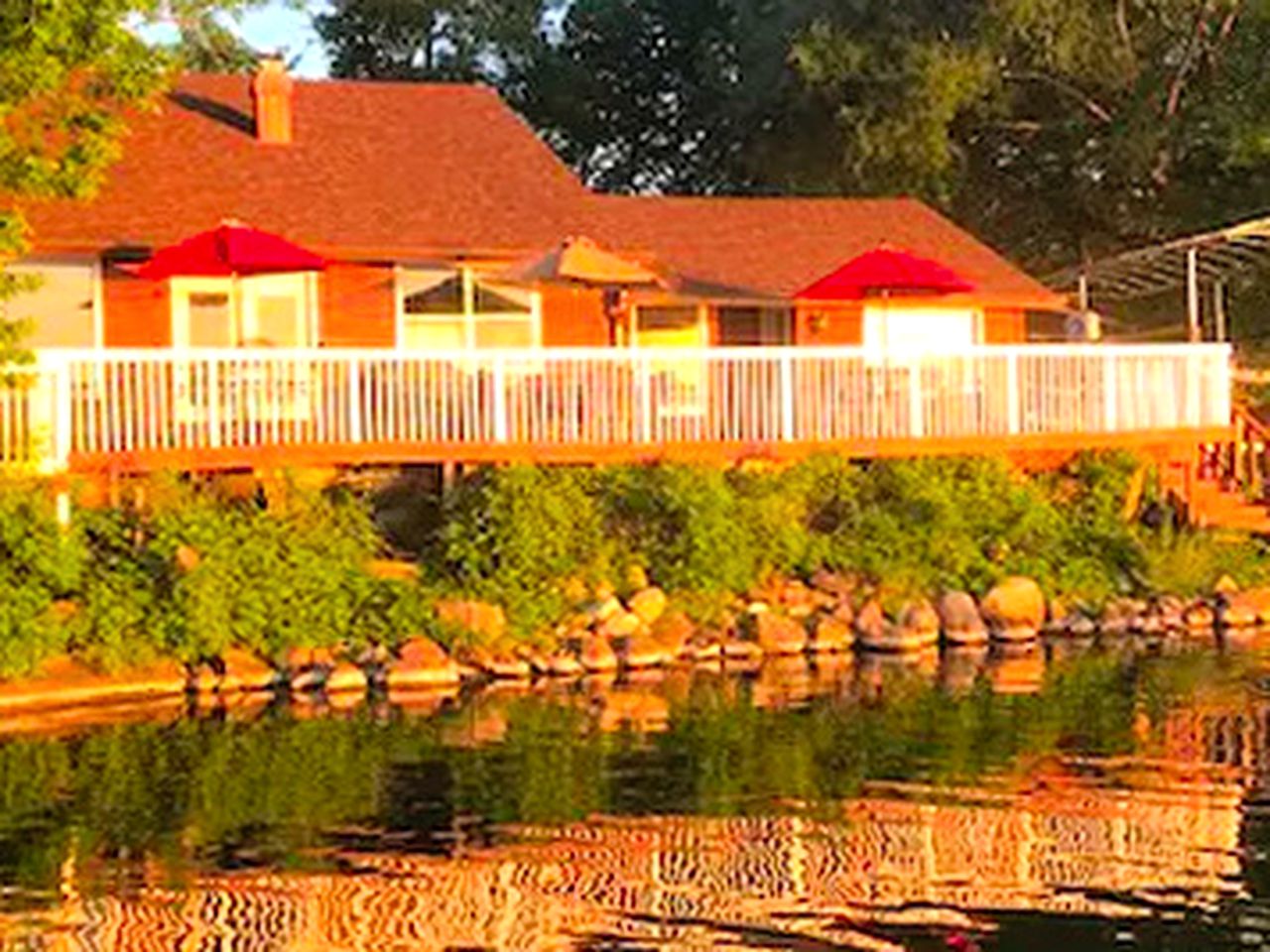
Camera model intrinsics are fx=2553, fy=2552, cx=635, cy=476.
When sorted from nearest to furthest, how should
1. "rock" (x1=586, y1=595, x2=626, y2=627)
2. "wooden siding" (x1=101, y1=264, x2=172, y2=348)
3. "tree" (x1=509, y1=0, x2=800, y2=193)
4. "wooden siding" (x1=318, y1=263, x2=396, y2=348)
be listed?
"rock" (x1=586, y1=595, x2=626, y2=627) → "wooden siding" (x1=101, y1=264, x2=172, y2=348) → "wooden siding" (x1=318, y1=263, x2=396, y2=348) → "tree" (x1=509, y1=0, x2=800, y2=193)

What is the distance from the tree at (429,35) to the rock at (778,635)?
100 feet

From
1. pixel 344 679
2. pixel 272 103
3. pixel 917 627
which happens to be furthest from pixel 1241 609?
pixel 272 103

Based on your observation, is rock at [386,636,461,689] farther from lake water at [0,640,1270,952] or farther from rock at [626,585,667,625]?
rock at [626,585,667,625]

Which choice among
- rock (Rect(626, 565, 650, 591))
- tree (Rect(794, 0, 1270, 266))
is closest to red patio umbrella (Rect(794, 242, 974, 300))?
rock (Rect(626, 565, 650, 591))

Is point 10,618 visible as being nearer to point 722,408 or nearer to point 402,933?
point 722,408

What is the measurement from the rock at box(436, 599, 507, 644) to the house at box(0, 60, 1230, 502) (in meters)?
1.95

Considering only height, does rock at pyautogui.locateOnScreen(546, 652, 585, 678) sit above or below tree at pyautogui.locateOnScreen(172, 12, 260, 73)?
below

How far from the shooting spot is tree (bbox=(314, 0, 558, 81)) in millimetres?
56750

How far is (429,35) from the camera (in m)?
57.8

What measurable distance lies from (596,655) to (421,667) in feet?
6.82

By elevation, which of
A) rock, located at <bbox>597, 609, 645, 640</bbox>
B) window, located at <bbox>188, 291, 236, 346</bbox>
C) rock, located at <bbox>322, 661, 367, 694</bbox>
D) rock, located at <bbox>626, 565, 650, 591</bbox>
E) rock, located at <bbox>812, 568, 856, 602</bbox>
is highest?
window, located at <bbox>188, 291, 236, 346</bbox>

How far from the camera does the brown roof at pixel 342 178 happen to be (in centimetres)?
3156

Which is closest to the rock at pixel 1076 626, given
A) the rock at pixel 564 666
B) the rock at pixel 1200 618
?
the rock at pixel 1200 618

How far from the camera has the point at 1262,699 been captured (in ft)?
76.6
